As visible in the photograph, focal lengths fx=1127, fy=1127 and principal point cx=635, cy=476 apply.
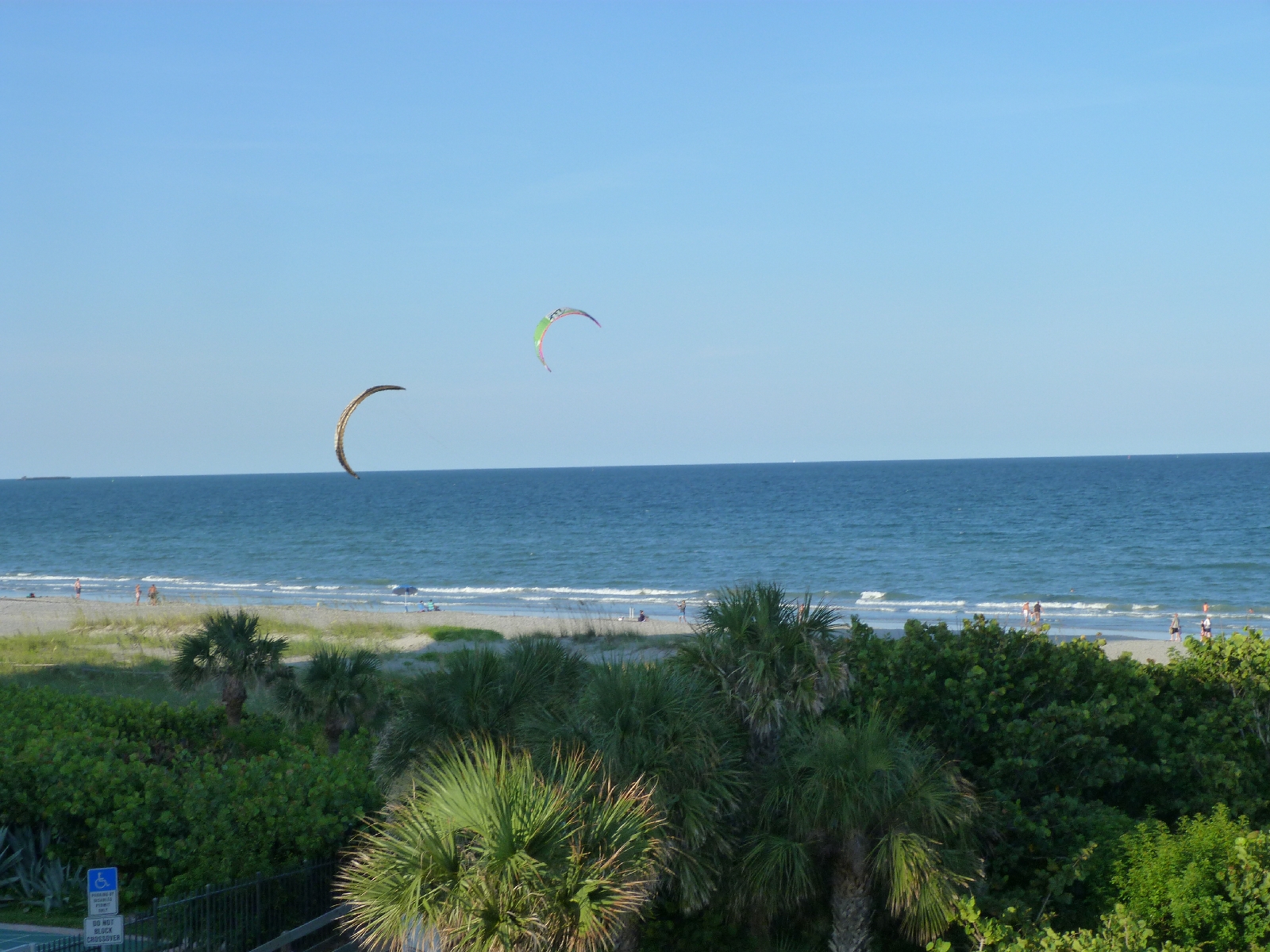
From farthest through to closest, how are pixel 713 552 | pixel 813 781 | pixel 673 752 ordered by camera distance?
pixel 713 552 < pixel 813 781 < pixel 673 752

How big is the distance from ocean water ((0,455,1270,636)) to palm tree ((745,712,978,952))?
58.5ft

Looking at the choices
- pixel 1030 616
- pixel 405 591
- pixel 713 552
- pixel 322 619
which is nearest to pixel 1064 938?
pixel 1030 616

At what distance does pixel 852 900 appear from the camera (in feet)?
38.7

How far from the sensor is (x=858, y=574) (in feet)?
228

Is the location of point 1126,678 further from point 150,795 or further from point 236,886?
point 150,795

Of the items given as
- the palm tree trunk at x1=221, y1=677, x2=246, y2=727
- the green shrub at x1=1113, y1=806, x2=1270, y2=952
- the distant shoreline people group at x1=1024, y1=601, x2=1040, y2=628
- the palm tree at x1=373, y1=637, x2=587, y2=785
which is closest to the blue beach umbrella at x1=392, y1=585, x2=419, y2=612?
the distant shoreline people group at x1=1024, y1=601, x2=1040, y2=628

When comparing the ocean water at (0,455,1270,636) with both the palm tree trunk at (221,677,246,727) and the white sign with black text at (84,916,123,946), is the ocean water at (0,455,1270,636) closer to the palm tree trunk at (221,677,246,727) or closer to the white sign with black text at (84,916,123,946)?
the palm tree trunk at (221,677,246,727)

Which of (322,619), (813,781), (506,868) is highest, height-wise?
(506,868)

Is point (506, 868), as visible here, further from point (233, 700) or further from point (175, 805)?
point (233, 700)

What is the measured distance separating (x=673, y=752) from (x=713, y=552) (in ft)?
244

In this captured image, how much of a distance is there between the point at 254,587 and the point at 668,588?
26378mm

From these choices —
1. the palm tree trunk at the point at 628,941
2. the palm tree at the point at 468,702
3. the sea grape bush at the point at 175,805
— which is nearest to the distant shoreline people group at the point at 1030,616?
the palm tree at the point at 468,702

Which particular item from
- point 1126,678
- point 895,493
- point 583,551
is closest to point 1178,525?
point 583,551

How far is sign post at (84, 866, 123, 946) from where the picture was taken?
9234 millimetres
